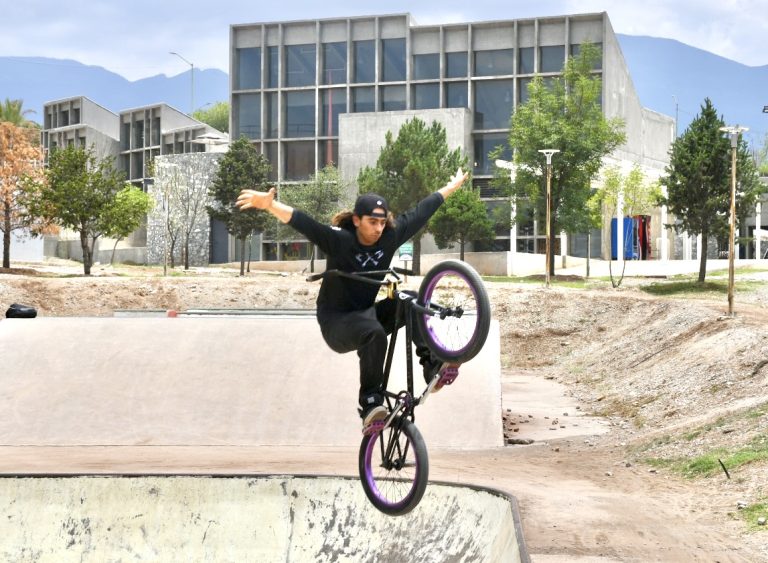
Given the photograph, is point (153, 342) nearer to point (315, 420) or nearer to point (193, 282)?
point (315, 420)

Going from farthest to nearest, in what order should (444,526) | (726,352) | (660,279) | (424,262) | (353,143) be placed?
(353,143) → (424,262) → (660,279) → (726,352) → (444,526)

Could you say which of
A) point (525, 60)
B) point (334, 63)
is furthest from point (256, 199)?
point (334, 63)

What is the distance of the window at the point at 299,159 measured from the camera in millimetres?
91000

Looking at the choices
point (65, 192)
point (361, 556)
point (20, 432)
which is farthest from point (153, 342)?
point (65, 192)

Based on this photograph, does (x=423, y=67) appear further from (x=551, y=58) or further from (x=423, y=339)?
(x=423, y=339)

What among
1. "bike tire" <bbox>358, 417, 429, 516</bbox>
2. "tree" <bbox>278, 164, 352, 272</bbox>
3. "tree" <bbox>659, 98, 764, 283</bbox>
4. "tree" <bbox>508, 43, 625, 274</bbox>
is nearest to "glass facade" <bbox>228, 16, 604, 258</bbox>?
"tree" <bbox>278, 164, 352, 272</bbox>

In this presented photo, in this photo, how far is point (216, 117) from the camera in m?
159

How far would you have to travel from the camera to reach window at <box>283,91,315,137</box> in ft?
302

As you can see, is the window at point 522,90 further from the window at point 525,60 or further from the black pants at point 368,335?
the black pants at point 368,335

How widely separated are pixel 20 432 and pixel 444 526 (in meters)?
12.3

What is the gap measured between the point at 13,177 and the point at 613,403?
46.1 meters

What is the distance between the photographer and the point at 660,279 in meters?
58.3

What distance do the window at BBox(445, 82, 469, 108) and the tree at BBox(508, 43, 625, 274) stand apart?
27343 millimetres

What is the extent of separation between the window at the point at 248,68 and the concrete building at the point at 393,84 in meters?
0.10
